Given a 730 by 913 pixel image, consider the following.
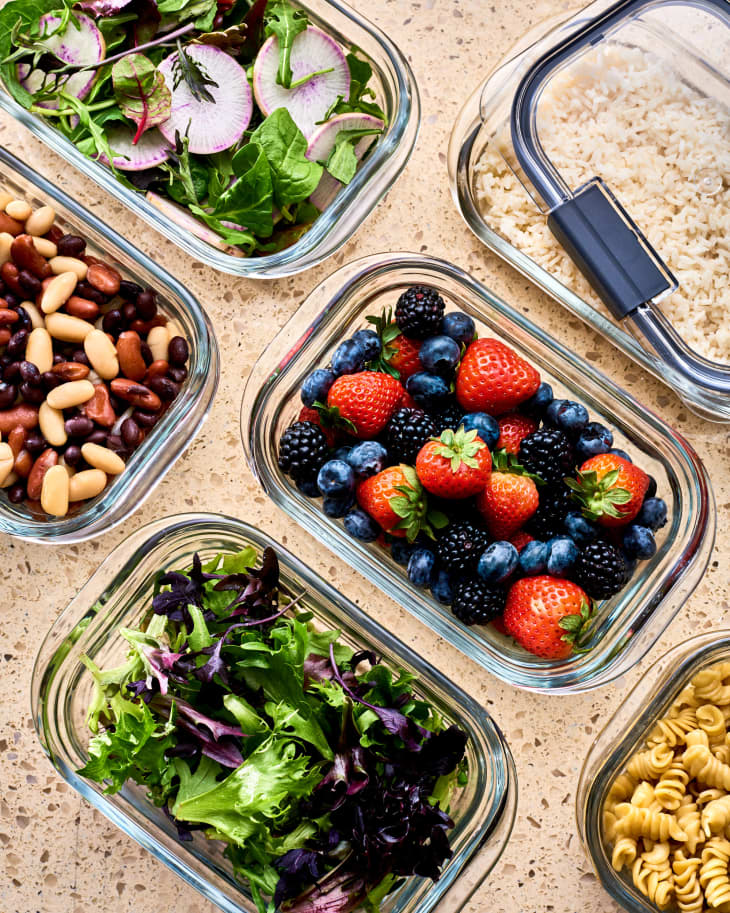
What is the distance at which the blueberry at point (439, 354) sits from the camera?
1.09 metres

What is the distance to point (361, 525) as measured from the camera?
111 centimetres

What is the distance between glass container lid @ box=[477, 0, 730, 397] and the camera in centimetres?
117

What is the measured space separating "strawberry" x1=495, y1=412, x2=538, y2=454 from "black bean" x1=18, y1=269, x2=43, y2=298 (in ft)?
2.13

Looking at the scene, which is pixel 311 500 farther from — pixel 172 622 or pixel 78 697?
pixel 78 697

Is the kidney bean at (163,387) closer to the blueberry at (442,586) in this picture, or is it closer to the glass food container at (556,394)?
the glass food container at (556,394)

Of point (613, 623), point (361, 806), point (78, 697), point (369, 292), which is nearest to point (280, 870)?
point (361, 806)

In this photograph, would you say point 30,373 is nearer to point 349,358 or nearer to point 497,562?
point 349,358

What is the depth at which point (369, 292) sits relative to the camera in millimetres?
1199

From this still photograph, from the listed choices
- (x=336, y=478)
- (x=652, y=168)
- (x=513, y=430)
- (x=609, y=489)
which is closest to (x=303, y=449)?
(x=336, y=478)

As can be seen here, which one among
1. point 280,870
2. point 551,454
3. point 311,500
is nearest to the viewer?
point 280,870

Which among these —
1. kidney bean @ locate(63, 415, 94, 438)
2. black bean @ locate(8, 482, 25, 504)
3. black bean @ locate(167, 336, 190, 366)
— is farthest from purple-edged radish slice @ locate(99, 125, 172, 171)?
black bean @ locate(8, 482, 25, 504)

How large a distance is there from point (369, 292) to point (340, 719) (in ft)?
1.83

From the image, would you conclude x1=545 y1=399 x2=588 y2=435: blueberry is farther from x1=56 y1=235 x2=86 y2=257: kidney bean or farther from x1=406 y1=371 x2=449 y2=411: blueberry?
x1=56 y1=235 x2=86 y2=257: kidney bean

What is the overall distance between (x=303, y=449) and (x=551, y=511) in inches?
12.7
